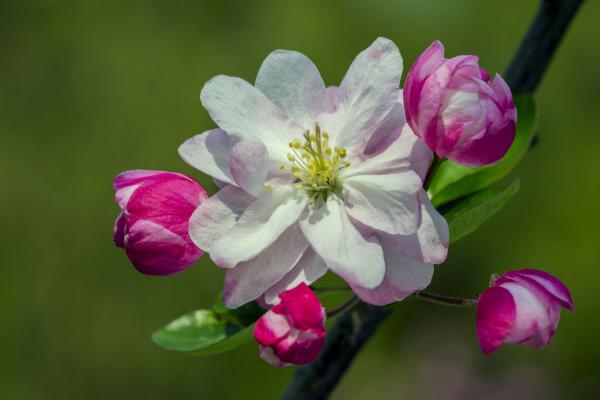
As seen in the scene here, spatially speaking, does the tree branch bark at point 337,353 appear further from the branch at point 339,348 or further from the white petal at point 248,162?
the white petal at point 248,162

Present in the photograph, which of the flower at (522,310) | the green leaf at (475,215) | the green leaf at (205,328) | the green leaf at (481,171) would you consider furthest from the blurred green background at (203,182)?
the flower at (522,310)

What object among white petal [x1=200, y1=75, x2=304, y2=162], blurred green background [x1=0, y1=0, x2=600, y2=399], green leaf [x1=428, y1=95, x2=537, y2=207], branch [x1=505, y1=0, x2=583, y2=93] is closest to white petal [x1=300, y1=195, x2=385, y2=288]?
white petal [x1=200, y1=75, x2=304, y2=162]

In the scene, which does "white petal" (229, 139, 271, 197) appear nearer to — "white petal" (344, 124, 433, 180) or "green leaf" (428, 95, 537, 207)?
"white petal" (344, 124, 433, 180)

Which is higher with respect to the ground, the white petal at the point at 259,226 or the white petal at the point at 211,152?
the white petal at the point at 211,152

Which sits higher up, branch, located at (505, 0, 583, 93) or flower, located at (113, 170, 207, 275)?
flower, located at (113, 170, 207, 275)

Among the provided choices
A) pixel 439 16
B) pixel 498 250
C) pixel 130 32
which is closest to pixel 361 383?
pixel 498 250

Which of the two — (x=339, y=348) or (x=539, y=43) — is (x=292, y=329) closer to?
(x=339, y=348)
